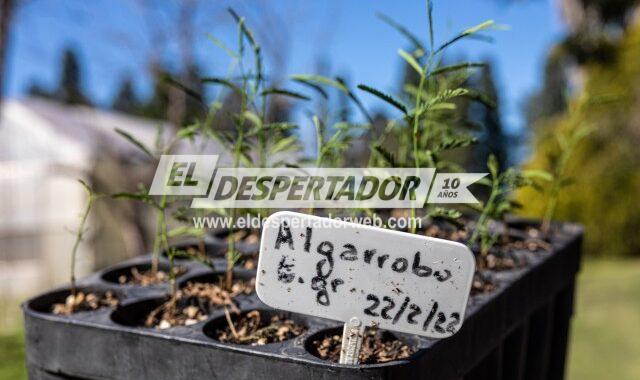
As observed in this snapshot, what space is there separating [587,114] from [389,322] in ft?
19.4

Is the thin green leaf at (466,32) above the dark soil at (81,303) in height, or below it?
above

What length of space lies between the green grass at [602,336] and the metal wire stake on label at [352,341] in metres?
1.84

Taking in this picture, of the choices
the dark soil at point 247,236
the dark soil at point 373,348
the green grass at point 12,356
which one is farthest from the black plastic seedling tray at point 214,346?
the green grass at point 12,356

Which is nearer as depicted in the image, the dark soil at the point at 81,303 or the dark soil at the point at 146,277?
the dark soil at the point at 81,303

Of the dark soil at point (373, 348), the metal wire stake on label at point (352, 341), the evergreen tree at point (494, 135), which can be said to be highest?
the evergreen tree at point (494, 135)

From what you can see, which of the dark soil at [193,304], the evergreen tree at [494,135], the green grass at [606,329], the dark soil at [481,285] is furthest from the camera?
the green grass at [606,329]

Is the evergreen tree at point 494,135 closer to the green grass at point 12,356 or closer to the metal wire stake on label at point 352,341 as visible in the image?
the metal wire stake on label at point 352,341

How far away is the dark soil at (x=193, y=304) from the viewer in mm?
996

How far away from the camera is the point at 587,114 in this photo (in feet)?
19.8

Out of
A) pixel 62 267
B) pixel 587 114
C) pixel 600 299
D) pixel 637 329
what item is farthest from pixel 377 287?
pixel 62 267

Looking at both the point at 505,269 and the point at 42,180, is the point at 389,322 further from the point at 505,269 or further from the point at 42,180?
the point at 42,180

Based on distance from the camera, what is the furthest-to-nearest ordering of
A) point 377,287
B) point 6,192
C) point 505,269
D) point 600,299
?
A: point 6,192 < point 600,299 < point 505,269 < point 377,287

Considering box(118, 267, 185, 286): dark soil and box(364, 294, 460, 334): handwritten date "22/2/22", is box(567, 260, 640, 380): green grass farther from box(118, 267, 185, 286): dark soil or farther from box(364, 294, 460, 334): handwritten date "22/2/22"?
box(364, 294, 460, 334): handwritten date "22/2/22"

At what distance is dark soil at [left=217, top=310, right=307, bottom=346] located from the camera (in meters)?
0.92
